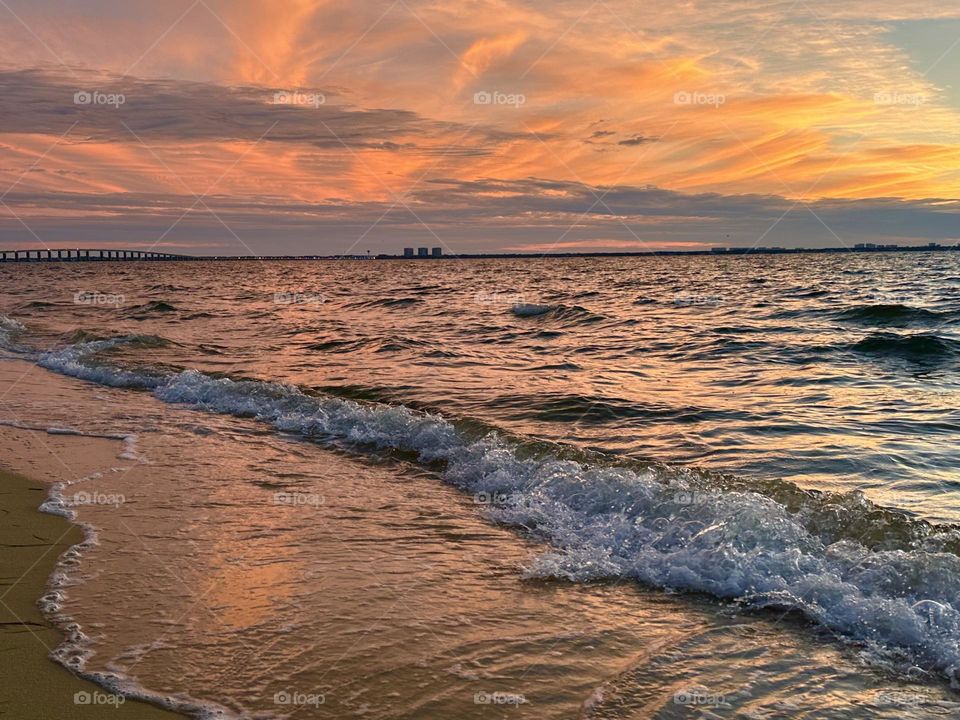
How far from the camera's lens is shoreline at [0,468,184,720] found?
4.15 meters

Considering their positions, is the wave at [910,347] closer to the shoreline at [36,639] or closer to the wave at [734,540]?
the wave at [734,540]

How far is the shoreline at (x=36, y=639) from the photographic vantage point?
415 cm

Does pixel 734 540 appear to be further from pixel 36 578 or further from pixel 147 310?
pixel 147 310

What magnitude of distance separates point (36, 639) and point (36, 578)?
1.18 metres

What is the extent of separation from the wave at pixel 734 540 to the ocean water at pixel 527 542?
0.09 feet

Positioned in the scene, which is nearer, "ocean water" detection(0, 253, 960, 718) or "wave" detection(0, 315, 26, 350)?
"ocean water" detection(0, 253, 960, 718)

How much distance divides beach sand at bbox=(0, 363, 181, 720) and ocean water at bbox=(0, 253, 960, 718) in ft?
0.58

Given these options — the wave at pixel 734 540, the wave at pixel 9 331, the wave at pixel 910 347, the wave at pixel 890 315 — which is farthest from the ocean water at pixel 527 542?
the wave at pixel 9 331

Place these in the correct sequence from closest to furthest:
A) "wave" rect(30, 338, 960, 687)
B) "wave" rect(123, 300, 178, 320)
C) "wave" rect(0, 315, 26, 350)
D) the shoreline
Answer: the shoreline, "wave" rect(30, 338, 960, 687), "wave" rect(0, 315, 26, 350), "wave" rect(123, 300, 178, 320)

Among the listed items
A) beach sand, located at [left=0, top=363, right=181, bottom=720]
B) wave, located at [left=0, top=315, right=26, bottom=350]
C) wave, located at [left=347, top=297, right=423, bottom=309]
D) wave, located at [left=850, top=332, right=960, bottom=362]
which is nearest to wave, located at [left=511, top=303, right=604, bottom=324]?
wave, located at [left=347, top=297, right=423, bottom=309]

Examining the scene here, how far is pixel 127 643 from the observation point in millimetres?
4930

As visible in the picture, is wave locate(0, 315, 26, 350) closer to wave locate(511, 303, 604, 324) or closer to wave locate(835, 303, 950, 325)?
wave locate(511, 303, 604, 324)

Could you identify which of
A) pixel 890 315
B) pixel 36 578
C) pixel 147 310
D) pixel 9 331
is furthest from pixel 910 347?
pixel 147 310

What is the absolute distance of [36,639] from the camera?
4914 mm
